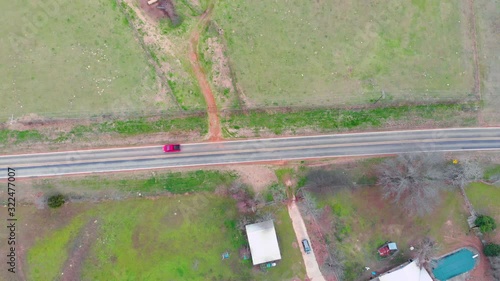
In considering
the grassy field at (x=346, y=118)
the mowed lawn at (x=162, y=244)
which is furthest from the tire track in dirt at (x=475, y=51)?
the mowed lawn at (x=162, y=244)

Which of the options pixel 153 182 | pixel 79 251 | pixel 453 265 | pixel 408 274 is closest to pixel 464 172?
pixel 453 265

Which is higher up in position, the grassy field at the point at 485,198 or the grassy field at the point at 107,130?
the grassy field at the point at 107,130

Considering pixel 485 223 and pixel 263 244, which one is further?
pixel 485 223

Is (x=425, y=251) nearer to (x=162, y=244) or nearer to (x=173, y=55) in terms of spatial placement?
(x=162, y=244)

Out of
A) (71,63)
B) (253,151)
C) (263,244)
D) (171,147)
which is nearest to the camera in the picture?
(263,244)

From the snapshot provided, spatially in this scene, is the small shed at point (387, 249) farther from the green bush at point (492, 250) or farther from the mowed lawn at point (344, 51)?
the mowed lawn at point (344, 51)

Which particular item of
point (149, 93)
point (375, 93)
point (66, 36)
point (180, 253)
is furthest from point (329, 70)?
point (66, 36)
